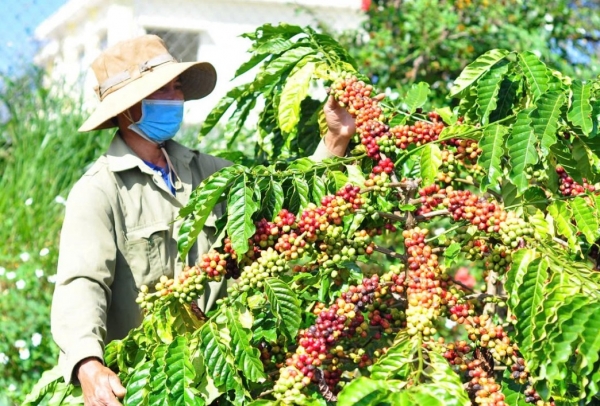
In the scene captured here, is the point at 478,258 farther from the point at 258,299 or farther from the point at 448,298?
the point at 258,299

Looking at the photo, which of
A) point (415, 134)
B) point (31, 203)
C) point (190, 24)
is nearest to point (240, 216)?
point (415, 134)

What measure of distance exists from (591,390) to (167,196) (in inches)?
68.3

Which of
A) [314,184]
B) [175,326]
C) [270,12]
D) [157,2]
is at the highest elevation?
[314,184]

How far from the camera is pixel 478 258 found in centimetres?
233

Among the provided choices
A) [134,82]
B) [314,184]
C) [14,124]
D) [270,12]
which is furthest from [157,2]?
[314,184]

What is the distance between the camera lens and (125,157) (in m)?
3.02

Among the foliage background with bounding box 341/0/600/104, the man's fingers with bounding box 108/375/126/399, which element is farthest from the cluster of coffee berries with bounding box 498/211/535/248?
the foliage background with bounding box 341/0/600/104

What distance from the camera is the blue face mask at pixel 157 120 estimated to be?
10.1 ft

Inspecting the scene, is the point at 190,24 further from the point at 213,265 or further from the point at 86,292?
the point at 213,265

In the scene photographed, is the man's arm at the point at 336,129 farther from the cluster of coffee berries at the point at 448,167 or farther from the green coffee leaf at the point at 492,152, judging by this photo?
the green coffee leaf at the point at 492,152

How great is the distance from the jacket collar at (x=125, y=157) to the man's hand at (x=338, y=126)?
0.67 meters

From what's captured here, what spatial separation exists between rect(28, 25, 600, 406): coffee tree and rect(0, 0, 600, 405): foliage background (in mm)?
2947

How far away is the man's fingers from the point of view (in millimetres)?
2393

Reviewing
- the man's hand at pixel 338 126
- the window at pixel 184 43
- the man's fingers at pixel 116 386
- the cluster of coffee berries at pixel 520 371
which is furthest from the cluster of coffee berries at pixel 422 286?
the window at pixel 184 43
